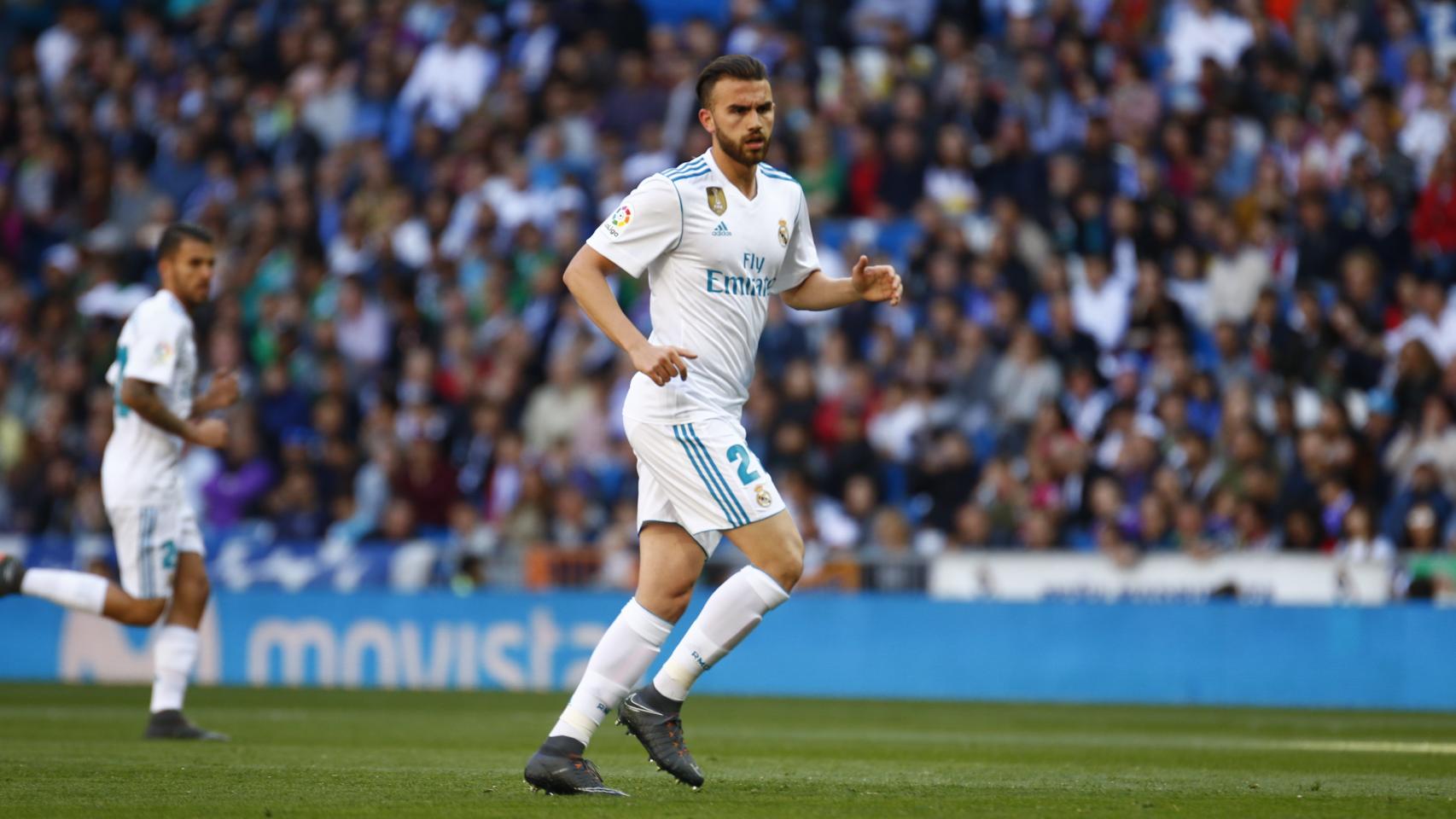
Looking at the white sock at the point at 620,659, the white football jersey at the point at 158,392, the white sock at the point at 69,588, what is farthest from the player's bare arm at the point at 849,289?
the white sock at the point at 69,588

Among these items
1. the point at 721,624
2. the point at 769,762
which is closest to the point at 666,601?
the point at 721,624

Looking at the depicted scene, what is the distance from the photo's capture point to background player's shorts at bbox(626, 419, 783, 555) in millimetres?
6562

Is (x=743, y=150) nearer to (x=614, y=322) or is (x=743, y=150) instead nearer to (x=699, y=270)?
(x=699, y=270)

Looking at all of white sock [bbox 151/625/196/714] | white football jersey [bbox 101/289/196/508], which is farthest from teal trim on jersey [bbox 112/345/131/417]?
white sock [bbox 151/625/196/714]

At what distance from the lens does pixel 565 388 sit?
59.6ft

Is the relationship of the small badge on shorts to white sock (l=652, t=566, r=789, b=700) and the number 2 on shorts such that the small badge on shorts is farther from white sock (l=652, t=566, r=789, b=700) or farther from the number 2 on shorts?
white sock (l=652, t=566, r=789, b=700)

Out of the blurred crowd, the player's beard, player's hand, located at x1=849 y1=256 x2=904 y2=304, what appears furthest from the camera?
the blurred crowd

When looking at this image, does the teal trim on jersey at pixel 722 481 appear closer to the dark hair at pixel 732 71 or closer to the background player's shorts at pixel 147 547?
the dark hair at pixel 732 71

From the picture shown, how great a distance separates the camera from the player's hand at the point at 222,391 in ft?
32.1

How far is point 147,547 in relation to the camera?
987 centimetres

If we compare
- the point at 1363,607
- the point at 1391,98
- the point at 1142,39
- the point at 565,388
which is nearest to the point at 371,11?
the point at 565,388

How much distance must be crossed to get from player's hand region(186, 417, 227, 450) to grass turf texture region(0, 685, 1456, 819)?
4.54ft

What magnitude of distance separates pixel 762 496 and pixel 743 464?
12 cm

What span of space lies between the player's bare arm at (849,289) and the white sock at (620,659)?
1.27 m
